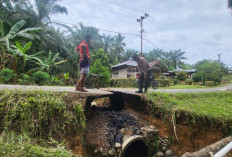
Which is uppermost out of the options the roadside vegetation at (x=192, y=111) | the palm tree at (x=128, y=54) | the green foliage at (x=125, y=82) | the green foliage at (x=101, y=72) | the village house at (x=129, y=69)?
the palm tree at (x=128, y=54)

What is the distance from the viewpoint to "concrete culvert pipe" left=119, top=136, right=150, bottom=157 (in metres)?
4.51

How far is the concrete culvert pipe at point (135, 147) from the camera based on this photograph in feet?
14.8

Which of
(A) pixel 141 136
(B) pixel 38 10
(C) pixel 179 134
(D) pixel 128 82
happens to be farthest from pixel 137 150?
(B) pixel 38 10

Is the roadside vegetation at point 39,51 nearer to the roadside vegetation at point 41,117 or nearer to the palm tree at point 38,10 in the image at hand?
the palm tree at point 38,10

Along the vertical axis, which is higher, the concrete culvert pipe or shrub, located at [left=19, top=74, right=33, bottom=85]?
shrub, located at [left=19, top=74, right=33, bottom=85]

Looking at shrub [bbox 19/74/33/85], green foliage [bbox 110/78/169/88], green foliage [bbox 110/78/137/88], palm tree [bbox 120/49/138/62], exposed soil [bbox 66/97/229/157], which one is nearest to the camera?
exposed soil [bbox 66/97/229/157]

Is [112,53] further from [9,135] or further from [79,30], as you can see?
[9,135]

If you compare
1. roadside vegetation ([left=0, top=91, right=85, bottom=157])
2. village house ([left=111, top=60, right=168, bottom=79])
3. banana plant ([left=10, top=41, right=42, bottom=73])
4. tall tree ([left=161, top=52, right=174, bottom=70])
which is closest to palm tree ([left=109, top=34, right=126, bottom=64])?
village house ([left=111, top=60, right=168, bottom=79])

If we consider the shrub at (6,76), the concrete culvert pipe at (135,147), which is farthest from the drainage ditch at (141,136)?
the shrub at (6,76)

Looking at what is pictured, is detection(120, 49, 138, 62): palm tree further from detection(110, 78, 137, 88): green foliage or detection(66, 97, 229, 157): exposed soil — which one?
detection(66, 97, 229, 157): exposed soil

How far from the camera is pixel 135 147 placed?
5340 mm

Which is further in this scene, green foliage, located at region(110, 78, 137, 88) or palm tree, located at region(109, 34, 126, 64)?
palm tree, located at region(109, 34, 126, 64)

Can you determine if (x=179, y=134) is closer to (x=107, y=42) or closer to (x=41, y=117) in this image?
(x=41, y=117)

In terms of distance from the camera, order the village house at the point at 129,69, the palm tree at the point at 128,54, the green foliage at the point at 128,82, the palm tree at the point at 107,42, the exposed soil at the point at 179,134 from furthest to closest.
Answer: the palm tree at the point at 128,54
the palm tree at the point at 107,42
the village house at the point at 129,69
the green foliage at the point at 128,82
the exposed soil at the point at 179,134
